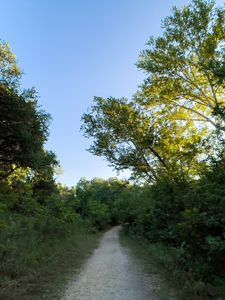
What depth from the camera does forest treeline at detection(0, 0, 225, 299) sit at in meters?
7.17

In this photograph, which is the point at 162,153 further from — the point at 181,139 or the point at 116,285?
the point at 116,285

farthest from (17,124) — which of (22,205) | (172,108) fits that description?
(172,108)

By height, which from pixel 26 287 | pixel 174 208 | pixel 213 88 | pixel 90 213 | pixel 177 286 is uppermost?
pixel 213 88

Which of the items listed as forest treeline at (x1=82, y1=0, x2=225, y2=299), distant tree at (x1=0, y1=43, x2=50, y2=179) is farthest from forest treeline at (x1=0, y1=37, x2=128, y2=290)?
forest treeline at (x1=82, y1=0, x2=225, y2=299)

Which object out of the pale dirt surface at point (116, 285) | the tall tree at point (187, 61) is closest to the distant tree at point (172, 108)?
the tall tree at point (187, 61)

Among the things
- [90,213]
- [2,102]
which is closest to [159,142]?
[2,102]

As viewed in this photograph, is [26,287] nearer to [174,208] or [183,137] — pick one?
[174,208]

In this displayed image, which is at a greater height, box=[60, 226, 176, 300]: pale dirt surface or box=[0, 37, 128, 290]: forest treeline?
box=[0, 37, 128, 290]: forest treeline

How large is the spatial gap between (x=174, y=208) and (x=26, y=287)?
24.0 ft

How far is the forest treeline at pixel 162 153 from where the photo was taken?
717cm

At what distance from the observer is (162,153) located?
21.0 meters

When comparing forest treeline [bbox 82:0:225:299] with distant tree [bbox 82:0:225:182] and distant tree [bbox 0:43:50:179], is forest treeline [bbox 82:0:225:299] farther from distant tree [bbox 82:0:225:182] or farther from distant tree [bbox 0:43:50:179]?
distant tree [bbox 0:43:50:179]

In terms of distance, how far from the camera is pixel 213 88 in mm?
16266

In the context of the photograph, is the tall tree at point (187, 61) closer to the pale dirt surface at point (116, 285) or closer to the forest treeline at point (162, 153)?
the forest treeline at point (162, 153)
